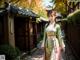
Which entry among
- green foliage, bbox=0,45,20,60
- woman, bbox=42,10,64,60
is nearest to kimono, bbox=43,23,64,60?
woman, bbox=42,10,64,60

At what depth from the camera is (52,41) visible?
734 centimetres

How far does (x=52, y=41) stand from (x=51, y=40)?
39 millimetres

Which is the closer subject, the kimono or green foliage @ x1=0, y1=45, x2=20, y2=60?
the kimono

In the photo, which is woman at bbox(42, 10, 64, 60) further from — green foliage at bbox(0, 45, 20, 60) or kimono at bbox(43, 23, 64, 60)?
green foliage at bbox(0, 45, 20, 60)

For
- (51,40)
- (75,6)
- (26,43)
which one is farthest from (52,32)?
(75,6)

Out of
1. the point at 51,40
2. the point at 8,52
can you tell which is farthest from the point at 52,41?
the point at 8,52

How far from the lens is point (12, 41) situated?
1639cm

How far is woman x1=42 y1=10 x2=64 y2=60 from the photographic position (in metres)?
7.22

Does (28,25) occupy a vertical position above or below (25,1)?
below

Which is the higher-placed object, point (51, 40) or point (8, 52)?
point (51, 40)

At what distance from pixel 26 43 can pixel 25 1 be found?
4.44 meters

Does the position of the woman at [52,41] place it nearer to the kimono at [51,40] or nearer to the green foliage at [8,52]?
the kimono at [51,40]

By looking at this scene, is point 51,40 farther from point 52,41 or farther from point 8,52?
point 8,52

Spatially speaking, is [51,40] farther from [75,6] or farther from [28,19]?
[75,6]
